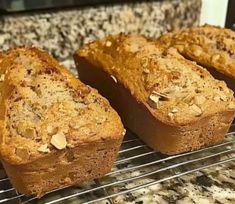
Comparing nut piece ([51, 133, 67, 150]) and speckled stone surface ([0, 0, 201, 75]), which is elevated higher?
speckled stone surface ([0, 0, 201, 75])

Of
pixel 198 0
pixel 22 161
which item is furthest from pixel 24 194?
pixel 198 0

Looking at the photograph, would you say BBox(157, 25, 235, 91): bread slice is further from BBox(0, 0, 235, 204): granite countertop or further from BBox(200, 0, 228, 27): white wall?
BBox(200, 0, 228, 27): white wall

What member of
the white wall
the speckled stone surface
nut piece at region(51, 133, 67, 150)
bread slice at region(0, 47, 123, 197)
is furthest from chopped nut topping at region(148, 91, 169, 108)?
the white wall

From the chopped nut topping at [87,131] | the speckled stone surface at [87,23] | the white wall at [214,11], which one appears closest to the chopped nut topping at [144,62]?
the chopped nut topping at [87,131]

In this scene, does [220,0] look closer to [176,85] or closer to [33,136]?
[176,85]

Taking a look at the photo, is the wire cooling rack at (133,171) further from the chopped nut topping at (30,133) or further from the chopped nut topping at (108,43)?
the chopped nut topping at (108,43)

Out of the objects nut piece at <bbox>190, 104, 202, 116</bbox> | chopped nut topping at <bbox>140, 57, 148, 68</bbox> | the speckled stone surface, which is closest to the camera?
nut piece at <bbox>190, 104, 202, 116</bbox>

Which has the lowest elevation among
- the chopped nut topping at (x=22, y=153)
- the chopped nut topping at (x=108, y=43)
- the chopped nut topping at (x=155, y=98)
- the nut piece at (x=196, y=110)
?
the chopped nut topping at (x=22, y=153)
